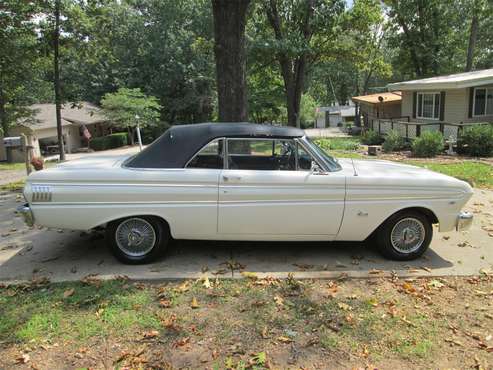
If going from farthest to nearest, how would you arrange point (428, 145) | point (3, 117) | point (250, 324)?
point (3, 117)
point (428, 145)
point (250, 324)

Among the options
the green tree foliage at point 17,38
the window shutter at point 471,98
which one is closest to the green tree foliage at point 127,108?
the green tree foliage at point 17,38

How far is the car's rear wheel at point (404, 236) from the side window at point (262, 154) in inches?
52.4

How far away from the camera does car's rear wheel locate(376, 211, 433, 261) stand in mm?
5031

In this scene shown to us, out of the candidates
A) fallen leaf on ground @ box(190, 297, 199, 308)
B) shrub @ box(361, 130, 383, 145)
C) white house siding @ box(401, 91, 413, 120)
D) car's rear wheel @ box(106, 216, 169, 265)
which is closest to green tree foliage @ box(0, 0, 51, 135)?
car's rear wheel @ box(106, 216, 169, 265)

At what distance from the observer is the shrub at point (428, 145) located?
53.8 ft

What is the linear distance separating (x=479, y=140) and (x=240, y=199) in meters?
14.6

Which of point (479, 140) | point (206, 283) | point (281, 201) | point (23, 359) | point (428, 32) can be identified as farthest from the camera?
point (428, 32)

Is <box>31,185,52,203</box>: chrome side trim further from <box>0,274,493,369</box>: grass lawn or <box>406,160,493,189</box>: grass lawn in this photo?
<box>406,160,493,189</box>: grass lawn

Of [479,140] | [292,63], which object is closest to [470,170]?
[479,140]

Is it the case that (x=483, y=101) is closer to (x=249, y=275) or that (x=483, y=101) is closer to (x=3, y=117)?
(x=249, y=275)

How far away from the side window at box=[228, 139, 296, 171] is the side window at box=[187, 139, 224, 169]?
0.38ft

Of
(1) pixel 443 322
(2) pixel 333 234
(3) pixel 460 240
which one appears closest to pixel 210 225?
(2) pixel 333 234

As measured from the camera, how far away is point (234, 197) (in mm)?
4797

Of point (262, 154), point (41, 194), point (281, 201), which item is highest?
point (262, 154)
